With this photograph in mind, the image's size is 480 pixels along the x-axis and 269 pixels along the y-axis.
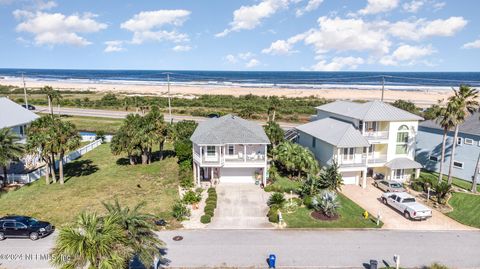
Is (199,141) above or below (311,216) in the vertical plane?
above

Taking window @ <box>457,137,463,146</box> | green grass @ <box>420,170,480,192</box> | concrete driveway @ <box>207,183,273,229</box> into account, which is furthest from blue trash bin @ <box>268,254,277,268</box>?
window @ <box>457,137,463,146</box>

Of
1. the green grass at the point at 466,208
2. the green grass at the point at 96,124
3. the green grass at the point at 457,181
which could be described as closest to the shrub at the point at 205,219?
the green grass at the point at 466,208

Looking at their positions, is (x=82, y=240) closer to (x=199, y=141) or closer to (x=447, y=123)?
(x=199, y=141)

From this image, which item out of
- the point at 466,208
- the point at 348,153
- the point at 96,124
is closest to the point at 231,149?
the point at 348,153

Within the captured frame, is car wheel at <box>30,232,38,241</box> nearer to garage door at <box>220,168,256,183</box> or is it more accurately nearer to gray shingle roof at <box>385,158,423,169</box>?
garage door at <box>220,168,256,183</box>

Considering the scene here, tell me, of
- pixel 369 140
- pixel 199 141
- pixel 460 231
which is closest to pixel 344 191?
pixel 369 140

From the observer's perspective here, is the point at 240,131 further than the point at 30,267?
Yes

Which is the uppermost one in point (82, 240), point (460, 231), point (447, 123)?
point (447, 123)

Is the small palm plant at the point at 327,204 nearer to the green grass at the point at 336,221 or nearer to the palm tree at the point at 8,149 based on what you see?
the green grass at the point at 336,221

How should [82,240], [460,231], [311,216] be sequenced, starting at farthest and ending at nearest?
[311,216], [460,231], [82,240]
